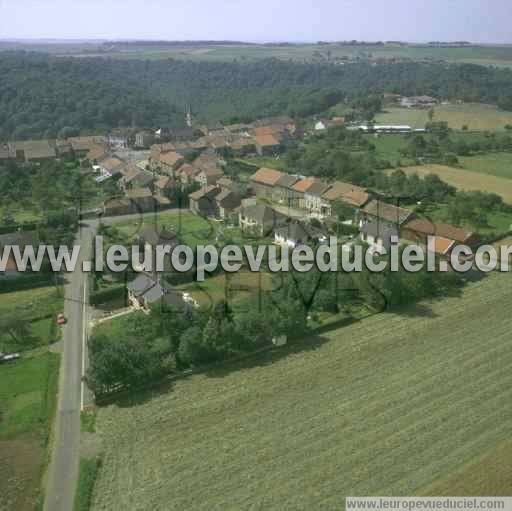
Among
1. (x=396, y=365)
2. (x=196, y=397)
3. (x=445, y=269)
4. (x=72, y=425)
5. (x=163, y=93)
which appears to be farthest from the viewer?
(x=163, y=93)

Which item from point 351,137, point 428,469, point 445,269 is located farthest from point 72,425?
point 351,137

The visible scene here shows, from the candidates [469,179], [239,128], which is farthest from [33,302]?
[239,128]

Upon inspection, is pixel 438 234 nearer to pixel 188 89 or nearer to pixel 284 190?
pixel 284 190

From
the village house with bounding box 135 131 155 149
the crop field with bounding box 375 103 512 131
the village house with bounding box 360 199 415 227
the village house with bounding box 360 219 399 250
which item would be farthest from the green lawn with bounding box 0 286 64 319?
the crop field with bounding box 375 103 512 131

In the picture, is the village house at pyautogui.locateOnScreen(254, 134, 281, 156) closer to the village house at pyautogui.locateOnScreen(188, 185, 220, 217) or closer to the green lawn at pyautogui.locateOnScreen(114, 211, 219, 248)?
the village house at pyautogui.locateOnScreen(188, 185, 220, 217)

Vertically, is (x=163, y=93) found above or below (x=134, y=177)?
above

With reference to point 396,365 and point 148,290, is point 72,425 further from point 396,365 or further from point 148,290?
point 396,365
